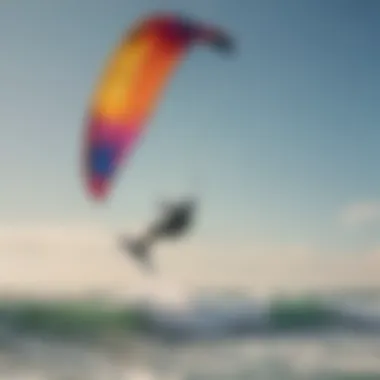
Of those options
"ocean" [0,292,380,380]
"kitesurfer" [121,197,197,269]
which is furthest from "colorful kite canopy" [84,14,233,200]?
"ocean" [0,292,380,380]

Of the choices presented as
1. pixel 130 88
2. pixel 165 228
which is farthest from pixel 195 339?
pixel 130 88

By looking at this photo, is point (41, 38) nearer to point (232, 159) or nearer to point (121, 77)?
point (121, 77)

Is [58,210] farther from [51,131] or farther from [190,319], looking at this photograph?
[190,319]

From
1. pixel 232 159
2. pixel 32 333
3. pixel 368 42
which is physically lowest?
pixel 32 333

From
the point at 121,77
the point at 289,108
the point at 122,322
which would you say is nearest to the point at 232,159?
the point at 289,108

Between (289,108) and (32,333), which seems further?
(289,108)

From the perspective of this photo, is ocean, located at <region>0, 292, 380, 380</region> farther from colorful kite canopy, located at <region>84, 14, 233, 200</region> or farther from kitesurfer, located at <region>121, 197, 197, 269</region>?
colorful kite canopy, located at <region>84, 14, 233, 200</region>

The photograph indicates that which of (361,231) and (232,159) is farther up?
(232,159)
